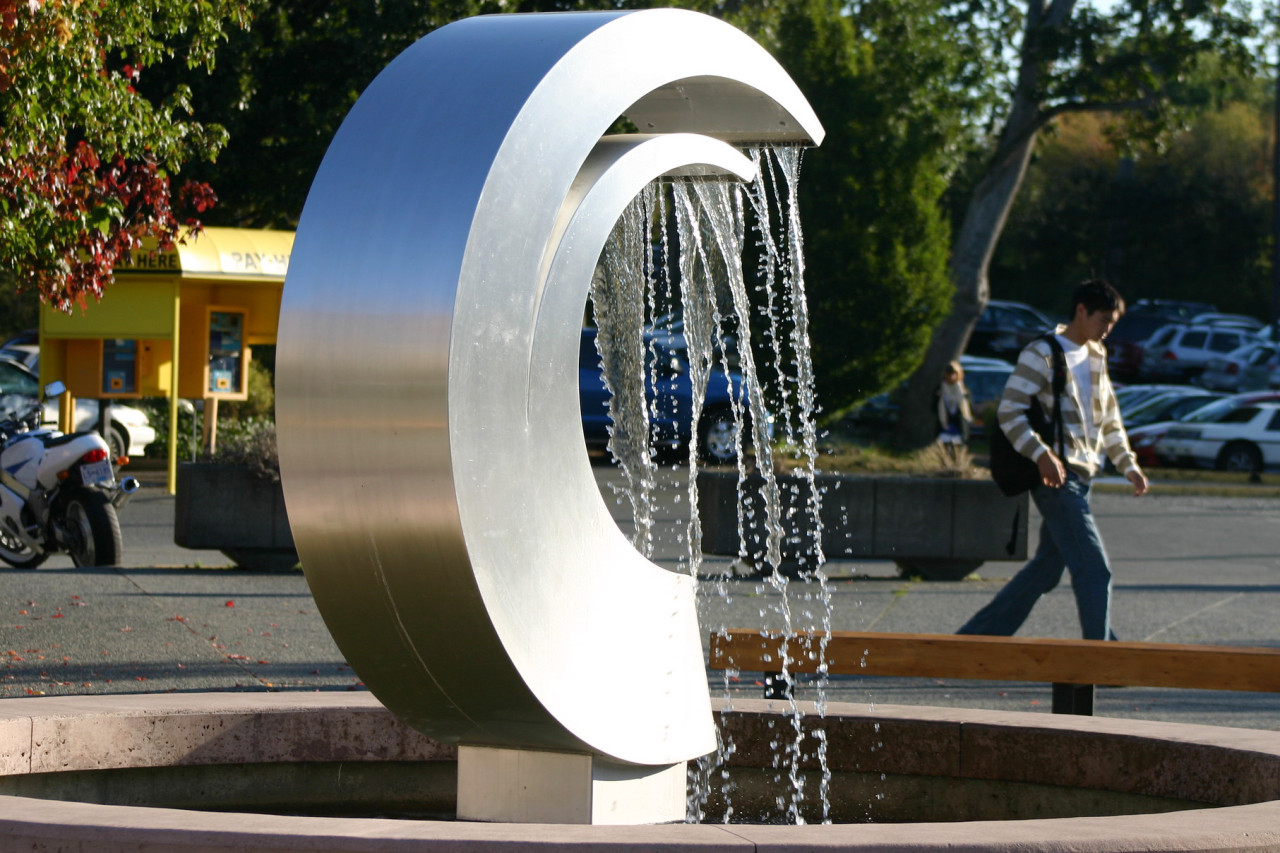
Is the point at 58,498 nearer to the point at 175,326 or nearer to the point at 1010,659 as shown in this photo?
the point at 175,326

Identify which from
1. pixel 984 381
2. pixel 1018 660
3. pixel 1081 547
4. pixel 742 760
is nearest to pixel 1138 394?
pixel 984 381

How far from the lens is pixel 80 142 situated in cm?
890

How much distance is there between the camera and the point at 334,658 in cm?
859

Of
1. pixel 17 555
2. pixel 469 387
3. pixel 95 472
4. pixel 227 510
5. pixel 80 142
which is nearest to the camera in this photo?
pixel 469 387

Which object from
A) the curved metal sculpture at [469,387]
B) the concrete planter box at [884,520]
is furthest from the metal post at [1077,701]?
the concrete planter box at [884,520]

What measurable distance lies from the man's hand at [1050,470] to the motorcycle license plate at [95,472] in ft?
20.9

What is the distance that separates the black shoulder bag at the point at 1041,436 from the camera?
7.83m

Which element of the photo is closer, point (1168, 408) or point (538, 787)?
point (538, 787)

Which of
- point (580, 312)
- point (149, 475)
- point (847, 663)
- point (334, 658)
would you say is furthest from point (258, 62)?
point (580, 312)

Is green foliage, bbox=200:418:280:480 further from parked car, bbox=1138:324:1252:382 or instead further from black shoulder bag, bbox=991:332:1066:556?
parked car, bbox=1138:324:1252:382

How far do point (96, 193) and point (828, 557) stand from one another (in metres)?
6.40

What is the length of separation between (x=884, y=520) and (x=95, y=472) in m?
5.74

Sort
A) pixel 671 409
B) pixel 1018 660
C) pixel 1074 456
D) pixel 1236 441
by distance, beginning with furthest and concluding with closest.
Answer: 1. pixel 1236 441
2. pixel 671 409
3. pixel 1074 456
4. pixel 1018 660

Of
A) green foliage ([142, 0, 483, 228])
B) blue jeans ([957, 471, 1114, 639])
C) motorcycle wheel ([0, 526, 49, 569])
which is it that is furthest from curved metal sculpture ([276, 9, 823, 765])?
green foliage ([142, 0, 483, 228])
